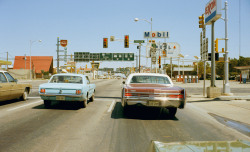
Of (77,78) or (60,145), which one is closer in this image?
(60,145)

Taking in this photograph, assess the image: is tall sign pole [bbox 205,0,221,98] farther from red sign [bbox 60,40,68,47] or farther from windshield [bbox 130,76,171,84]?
red sign [bbox 60,40,68,47]

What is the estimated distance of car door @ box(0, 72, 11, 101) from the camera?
956 centimetres

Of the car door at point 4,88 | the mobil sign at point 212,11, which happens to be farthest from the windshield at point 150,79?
the mobil sign at point 212,11

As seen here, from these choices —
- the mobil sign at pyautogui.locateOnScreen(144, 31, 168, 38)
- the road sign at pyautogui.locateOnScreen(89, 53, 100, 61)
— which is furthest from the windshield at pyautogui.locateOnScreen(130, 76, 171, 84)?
the road sign at pyautogui.locateOnScreen(89, 53, 100, 61)

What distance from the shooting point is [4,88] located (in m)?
9.73

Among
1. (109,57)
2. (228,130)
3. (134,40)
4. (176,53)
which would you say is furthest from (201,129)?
(109,57)

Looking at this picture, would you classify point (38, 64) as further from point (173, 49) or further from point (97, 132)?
point (97, 132)

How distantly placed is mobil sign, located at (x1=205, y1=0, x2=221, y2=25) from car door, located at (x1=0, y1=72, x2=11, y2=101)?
12512mm

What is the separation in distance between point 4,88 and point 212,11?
13040 mm

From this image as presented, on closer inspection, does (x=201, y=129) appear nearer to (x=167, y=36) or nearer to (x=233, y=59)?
(x=167, y=36)

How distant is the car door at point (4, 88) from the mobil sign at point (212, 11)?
41.0ft

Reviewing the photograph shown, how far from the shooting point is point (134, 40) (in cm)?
2994

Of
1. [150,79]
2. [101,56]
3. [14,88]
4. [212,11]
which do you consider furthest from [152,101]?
[101,56]

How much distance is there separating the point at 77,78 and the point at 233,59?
7457cm
